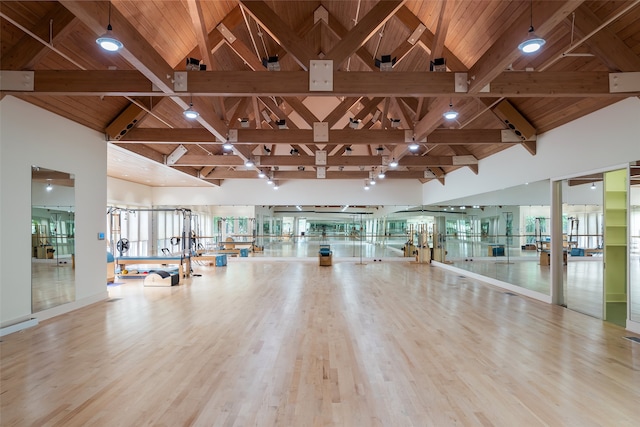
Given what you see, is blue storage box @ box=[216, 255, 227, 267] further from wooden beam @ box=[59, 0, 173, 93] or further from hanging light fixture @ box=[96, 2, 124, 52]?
hanging light fixture @ box=[96, 2, 124, 52]

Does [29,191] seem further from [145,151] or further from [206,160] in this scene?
[206,160]

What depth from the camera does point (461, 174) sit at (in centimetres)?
1088

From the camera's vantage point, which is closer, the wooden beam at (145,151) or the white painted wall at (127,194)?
the wooden beam at (145,151)

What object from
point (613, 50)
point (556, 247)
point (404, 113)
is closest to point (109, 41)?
point (613, 50)

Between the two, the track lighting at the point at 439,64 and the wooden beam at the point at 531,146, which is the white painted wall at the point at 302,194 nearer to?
the wooden beam at the point at 531,146

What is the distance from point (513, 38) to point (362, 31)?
1.87m

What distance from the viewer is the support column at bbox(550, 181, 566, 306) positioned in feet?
21.1

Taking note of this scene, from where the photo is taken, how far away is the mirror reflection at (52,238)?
514 centimetres

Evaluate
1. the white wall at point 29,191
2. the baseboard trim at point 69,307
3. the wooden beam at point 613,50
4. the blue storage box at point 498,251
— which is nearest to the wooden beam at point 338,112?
the wooden beam at point 613,50

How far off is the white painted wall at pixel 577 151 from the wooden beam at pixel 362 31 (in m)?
3.60

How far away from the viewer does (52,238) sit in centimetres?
554

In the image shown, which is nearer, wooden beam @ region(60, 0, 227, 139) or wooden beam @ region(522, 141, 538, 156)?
wooden beam @ region(60, 0, 227, 139)

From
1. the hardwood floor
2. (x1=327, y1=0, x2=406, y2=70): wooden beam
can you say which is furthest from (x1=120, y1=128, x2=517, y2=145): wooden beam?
the hardwood floor

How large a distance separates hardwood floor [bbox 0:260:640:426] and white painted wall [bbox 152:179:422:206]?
7608 millimetres
